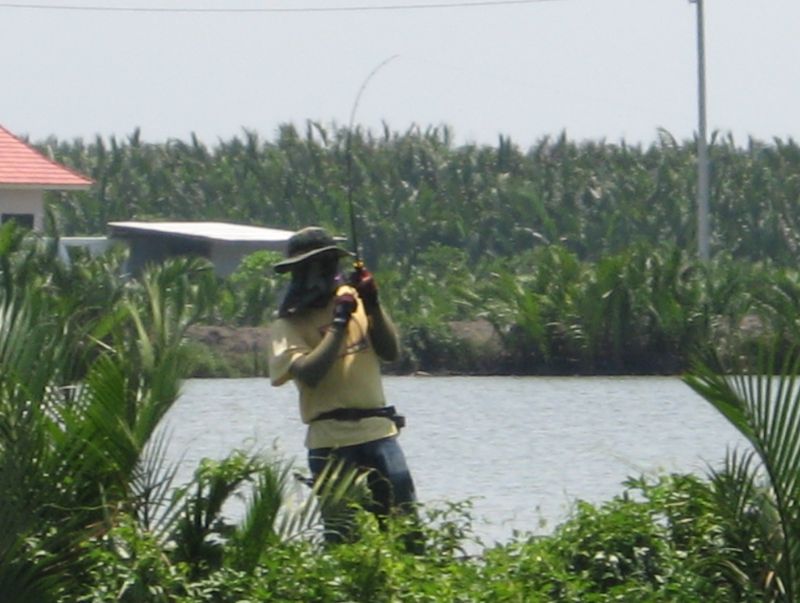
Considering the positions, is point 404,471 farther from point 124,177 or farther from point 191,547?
point 124,177

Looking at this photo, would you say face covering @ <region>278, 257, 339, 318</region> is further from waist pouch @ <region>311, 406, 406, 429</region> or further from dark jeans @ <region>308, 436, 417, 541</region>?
dark jeans @ <region>308, 436, 417, 541</region>

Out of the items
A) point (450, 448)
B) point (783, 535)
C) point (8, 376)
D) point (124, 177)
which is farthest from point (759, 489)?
point (124, 177)

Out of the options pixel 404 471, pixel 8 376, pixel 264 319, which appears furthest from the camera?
pixel 264 319

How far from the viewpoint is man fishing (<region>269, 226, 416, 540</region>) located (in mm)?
6699

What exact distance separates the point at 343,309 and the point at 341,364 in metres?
0.23

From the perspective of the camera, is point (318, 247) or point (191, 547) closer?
point (191, 547)

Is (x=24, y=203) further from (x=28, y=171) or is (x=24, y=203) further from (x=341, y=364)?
(x=341, y=364)

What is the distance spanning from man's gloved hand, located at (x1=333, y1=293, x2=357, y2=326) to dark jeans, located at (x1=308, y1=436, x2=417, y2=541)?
429mm

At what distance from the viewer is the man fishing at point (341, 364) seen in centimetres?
670

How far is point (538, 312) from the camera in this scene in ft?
91.8

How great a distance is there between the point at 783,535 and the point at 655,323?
21.9 m

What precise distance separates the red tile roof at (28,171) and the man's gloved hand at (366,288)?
3000 cm

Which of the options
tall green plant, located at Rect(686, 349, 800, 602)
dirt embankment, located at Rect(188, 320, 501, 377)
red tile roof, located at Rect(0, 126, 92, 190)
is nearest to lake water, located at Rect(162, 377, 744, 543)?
tall green plant, located at Rect(686, 349, 800, 602)

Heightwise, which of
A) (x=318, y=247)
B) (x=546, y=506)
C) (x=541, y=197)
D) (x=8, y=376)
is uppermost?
(x=541, y=197)
